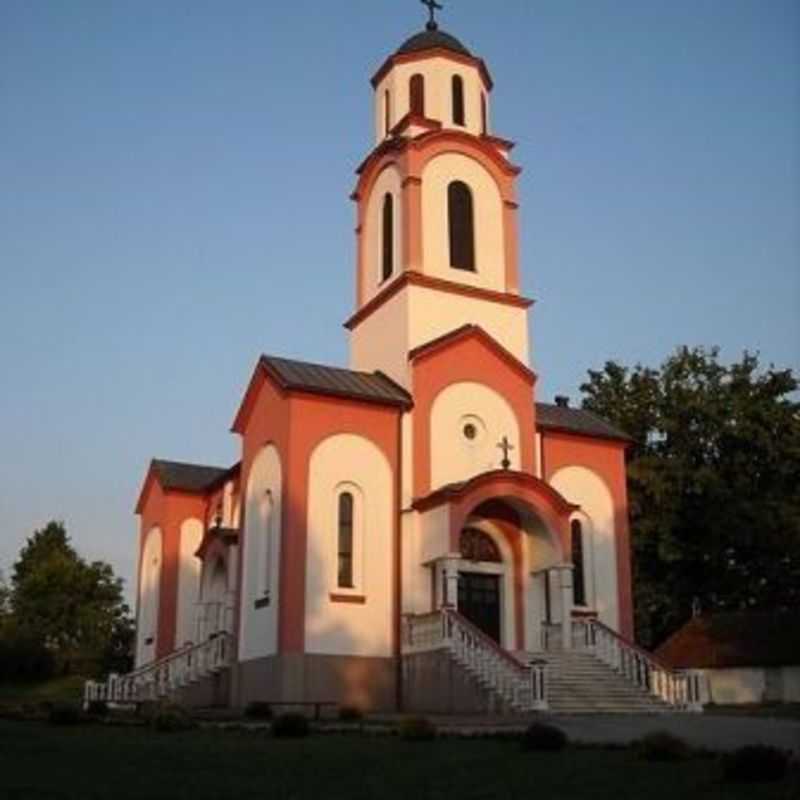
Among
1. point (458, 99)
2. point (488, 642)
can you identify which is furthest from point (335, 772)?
point (458, 99)

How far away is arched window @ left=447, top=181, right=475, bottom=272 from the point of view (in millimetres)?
34156

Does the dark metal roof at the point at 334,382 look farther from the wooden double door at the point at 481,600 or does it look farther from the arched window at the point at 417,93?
the arched window at the point at 417,93

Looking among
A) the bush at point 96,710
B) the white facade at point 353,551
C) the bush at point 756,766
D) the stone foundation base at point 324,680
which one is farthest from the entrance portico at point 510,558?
the bush at point 756,766

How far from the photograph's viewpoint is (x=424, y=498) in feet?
95.7

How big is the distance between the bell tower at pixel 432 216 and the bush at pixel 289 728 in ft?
48.6

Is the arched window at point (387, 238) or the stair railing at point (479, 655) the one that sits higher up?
the arched window at point (387, 238)

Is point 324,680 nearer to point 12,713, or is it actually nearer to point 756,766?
point 12,713

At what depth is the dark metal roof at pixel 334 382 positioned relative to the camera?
29.5m

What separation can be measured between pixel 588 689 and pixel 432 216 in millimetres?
15077

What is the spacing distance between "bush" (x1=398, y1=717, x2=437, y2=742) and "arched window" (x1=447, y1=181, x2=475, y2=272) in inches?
763

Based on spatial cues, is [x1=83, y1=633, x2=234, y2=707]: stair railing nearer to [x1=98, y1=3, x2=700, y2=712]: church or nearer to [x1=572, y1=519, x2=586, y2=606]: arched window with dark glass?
[x1=98, y1=3, x2=700, y2=712]: church

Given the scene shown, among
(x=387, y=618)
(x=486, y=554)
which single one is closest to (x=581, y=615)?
(x=486, y=554)

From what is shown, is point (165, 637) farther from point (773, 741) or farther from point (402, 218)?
point (773, 741)

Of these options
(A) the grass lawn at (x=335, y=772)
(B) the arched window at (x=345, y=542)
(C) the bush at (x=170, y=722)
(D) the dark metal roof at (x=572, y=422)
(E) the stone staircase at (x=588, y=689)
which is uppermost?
(D) the dark metal roof at (x=572, y=422)
